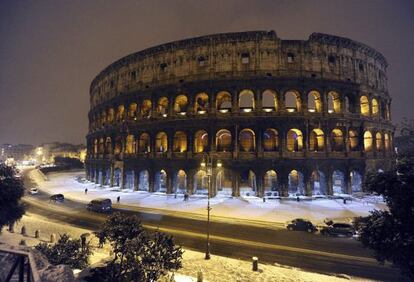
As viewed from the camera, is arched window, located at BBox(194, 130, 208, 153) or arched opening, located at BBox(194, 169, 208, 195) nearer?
arched window, located at BBox(194, 130, 208, 153)

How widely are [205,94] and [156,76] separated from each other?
9087 millimetres

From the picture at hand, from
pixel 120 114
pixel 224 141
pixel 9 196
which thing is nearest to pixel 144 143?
pixel 120 114

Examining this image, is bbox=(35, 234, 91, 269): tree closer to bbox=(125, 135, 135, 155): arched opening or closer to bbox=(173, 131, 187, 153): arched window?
bbox=(173, 131, 187, 153): arched window

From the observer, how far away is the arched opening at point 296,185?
1181 inches

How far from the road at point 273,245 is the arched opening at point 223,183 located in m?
11.4

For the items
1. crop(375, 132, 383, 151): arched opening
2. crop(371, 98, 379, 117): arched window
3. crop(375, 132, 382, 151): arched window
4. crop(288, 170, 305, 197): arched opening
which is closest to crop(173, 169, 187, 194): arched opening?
crop(288, 170, 305, 197): arched opening

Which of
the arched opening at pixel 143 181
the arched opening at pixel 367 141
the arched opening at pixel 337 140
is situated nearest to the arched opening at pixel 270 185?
the arched opening at pixel 337 140

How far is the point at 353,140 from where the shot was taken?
33.4 metres

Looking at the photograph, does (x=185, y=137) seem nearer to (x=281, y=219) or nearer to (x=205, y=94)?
(x=205, y=94)

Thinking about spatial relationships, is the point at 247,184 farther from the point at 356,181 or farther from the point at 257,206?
the point at 356,181

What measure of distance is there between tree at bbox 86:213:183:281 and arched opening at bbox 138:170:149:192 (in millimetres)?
27561

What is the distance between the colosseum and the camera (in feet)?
98.6

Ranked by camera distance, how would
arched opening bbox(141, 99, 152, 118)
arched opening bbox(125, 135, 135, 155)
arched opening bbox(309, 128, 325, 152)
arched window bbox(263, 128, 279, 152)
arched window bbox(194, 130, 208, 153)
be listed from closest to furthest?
arched opening bbox(309, 128, 325, 152), arched window bbox(263, 128, 279, 152), arched window bbox(194, 130, 208, 153), arched opening bbox(141, 99, 152, 118), arched opening bbox(125, 135, 135, 155)

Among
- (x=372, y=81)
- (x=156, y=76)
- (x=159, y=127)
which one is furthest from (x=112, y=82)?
(x=372, y=81)
